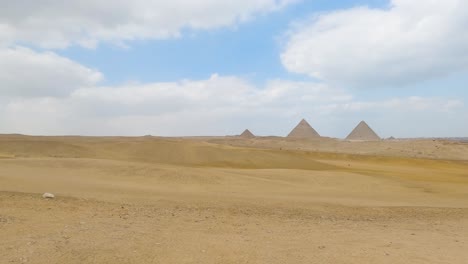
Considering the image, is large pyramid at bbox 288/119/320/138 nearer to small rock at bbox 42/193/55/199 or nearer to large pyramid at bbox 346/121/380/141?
large pyramid at bbox 346/121/380/141

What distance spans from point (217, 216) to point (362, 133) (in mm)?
69734

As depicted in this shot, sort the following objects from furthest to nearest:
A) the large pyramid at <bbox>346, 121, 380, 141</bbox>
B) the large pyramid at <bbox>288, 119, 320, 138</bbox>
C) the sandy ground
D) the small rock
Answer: the large pyramid at <bbox>288, 119, 320, 138</bbox> < the large pyramid at <bbox>346, 121, 380, 141</bbox> < the small rock < the sandy ground

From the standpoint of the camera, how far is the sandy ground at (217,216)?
6.76 metres

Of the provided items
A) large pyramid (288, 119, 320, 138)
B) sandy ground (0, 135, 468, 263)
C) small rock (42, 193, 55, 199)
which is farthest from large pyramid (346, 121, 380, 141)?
small rock (42, 193, 55, 199)

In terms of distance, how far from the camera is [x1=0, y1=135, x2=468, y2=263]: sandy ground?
22.2 feet

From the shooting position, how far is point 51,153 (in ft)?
92.3

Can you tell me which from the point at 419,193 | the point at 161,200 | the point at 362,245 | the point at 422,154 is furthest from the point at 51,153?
the point at 422,154

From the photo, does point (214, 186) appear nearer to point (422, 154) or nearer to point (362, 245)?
point (362, 245)

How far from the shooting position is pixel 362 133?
76.4 metres

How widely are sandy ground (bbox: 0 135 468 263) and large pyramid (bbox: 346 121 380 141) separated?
2219 inches

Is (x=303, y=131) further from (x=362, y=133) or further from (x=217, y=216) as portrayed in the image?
(x=217, y=216)

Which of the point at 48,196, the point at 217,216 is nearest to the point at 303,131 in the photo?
the point at 217,216

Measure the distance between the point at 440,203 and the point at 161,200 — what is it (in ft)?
29.4

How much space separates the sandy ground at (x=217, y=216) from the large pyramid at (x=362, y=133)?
185 feet
